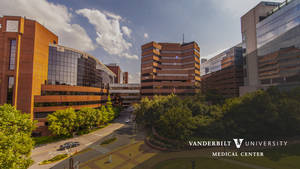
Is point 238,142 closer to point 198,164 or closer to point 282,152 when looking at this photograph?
point 282,152

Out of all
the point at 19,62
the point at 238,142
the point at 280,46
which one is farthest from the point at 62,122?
the point at 280,46

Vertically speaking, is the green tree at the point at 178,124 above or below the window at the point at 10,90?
below

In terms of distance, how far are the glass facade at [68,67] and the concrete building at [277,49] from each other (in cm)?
6758

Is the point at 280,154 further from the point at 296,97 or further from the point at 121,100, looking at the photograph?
the point at 121,100

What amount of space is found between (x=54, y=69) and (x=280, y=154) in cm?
6106

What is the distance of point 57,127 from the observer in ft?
104

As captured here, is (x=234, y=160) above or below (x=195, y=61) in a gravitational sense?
below

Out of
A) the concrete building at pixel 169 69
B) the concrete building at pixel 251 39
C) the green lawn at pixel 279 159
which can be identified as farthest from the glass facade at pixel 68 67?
the concrete building at pixel 251 39

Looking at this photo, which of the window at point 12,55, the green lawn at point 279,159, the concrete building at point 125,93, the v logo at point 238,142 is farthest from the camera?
the concrete building at point 125,93

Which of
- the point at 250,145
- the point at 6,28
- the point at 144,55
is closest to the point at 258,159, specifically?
the point at 250,145

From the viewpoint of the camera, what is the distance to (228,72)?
8231 cm

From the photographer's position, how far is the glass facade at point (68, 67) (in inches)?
1660

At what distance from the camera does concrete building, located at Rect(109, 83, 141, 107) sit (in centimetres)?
9075

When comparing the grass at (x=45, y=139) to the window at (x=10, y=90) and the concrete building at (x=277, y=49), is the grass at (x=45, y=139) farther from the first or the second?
the concrete building at (x=277, y=49)
